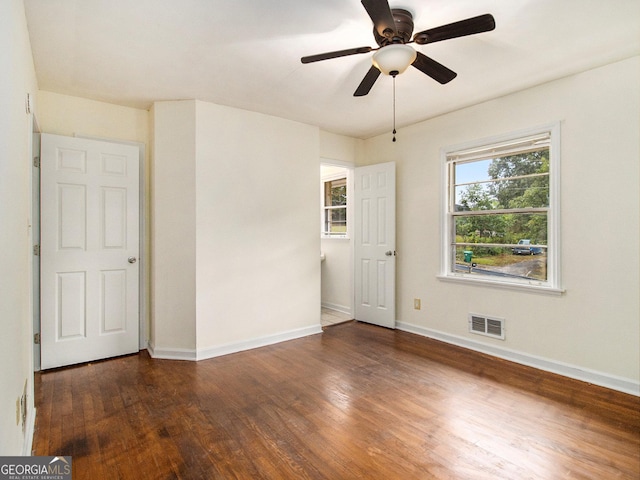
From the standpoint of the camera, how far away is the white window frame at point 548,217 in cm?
297

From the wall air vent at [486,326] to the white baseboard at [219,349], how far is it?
6.32 ft

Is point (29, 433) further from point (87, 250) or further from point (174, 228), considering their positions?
point (174, 228)

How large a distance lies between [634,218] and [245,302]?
3.45 meters

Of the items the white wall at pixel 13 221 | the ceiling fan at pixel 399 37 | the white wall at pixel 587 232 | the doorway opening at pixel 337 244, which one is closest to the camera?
the white wall at pixel 13 221

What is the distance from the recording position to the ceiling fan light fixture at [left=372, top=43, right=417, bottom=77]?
204 centimetres

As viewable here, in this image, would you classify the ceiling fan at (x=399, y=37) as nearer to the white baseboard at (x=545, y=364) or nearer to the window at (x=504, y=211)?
the window at (x=504, y=211)

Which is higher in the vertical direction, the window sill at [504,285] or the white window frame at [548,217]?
the white window frame at [548,217]

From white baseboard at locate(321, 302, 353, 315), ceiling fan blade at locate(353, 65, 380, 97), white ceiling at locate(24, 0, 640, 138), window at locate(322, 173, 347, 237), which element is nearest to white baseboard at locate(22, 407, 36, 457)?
white ceiling at locate(24, 0, 640, 138)

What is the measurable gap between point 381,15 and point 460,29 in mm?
462

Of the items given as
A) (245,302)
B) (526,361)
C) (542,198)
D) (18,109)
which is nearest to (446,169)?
(542,198)

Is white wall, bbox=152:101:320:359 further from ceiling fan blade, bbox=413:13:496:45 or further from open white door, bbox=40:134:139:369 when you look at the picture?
ceiling fan blade, bbox=413:13:496:45

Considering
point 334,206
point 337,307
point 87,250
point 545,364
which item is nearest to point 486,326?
point 545,364

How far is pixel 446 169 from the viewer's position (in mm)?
3822

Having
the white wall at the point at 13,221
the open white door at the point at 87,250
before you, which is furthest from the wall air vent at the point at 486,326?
the white wall at the point at 13,221
